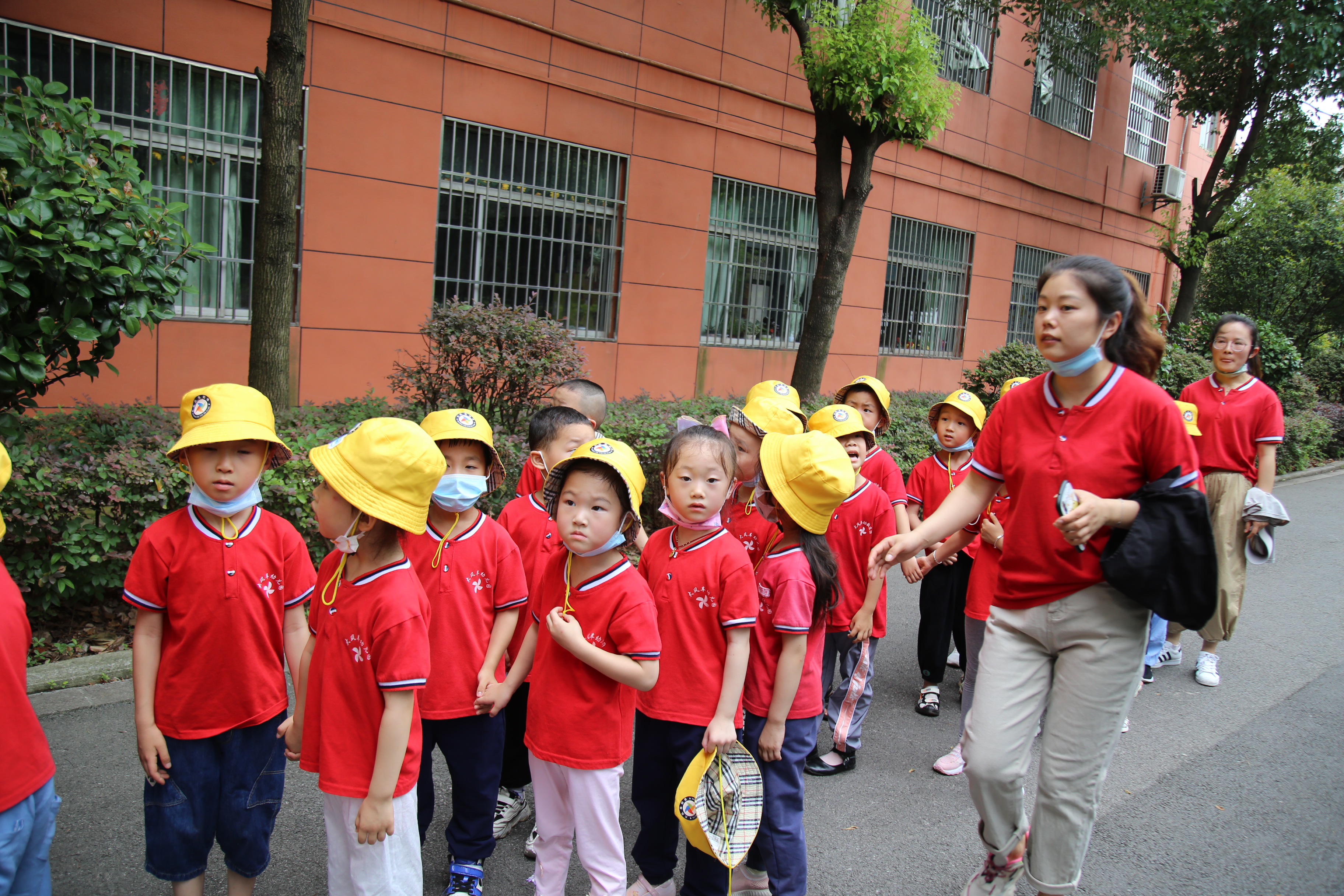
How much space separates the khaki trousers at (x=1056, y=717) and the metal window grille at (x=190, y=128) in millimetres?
5824

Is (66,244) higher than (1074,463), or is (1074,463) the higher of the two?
(66,244)

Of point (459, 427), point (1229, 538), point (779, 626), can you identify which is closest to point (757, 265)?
point (1229, 538)

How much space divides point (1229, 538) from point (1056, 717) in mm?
3456

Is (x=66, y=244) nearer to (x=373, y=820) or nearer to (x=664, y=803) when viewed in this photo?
(x=373, y=820)

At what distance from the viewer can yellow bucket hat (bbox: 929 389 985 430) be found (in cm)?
447

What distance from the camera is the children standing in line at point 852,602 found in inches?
150

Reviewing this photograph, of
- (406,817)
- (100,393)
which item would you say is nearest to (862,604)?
(406,817)

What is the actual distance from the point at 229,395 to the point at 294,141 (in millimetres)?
3622

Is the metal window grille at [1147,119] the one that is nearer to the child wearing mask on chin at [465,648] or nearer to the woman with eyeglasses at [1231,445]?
the woman with eyeglasses at [1231,445]

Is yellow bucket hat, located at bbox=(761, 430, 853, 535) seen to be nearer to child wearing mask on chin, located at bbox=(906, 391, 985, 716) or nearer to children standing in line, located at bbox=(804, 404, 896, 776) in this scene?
children standing in line, located at bbox=(804, 404, 896, 776)

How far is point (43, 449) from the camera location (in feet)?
14.3

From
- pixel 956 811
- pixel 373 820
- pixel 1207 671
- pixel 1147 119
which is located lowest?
pixel 956 811

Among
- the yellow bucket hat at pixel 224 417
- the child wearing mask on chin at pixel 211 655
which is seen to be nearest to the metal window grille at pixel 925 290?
the yellow bucket hat at pixel 224 417

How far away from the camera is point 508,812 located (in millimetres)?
3355
